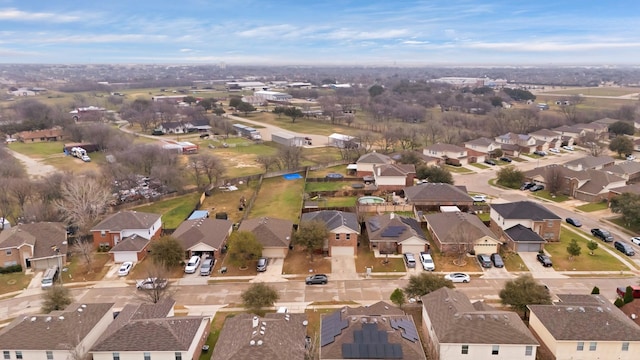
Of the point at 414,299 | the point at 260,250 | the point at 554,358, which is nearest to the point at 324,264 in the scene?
the point at 260,250

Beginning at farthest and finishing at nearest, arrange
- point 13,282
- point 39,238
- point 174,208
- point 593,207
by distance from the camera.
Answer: point 174,208 < point 593,207 < point 39,238 < point 13,282

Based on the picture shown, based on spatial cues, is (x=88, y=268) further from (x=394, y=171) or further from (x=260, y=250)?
(x=394, y=171)

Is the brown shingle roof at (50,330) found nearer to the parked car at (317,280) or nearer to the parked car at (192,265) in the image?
the parked car at (192,265)

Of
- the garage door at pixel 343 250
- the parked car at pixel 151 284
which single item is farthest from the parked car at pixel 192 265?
the garage door at pixel 343 250

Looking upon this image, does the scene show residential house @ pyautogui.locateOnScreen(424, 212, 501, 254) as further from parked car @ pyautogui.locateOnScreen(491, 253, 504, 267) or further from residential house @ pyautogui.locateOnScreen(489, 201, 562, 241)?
residential house @ pyautogui.locateOnScreen(489, 201, 562, 241)

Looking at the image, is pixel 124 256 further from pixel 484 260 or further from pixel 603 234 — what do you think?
pixel 603 234

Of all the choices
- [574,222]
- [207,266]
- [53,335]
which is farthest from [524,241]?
[53,335]
